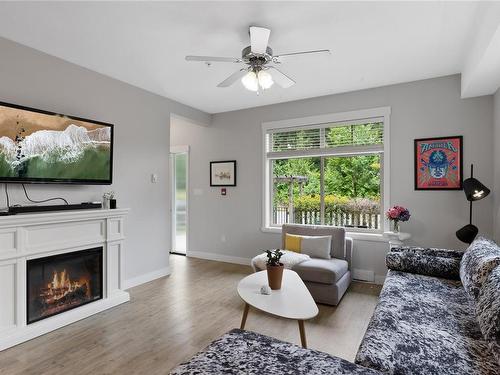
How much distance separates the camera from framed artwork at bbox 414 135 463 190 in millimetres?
3523

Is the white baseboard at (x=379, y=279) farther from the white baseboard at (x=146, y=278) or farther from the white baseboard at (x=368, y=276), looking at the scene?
the white baseboard at (x=146, y=278)

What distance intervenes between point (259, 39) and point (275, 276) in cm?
191

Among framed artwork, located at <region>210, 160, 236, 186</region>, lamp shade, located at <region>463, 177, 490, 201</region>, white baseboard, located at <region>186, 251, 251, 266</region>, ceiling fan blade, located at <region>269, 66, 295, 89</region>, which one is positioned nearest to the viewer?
ceiling fan blade, located at <region>269, 66, 295, 89</region>

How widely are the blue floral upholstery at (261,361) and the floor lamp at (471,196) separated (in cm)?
262

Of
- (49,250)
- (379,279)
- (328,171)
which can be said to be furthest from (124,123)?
(379,279)

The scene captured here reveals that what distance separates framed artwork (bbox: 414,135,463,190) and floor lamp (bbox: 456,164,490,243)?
25cm

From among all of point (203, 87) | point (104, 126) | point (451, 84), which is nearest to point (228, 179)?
point (203, 87)

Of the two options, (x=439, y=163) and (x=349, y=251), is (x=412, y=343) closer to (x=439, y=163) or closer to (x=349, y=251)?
(x=349, y=251)

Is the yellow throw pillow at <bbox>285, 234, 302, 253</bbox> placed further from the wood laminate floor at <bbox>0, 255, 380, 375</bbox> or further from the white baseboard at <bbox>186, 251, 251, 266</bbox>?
the white baseboard at <bbox>186, 251, 251, 266</bbox>

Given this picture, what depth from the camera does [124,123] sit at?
3793 millimetres

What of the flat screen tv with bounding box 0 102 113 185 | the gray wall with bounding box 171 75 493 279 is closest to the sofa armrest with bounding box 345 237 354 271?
the gray wall with bounding box 171 75 493 279

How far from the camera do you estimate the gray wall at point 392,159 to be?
3477 mm

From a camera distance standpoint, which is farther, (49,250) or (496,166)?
(496,166)

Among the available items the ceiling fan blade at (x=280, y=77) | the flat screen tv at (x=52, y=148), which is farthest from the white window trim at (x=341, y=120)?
the flat screen tv at (x=52, y=148)
